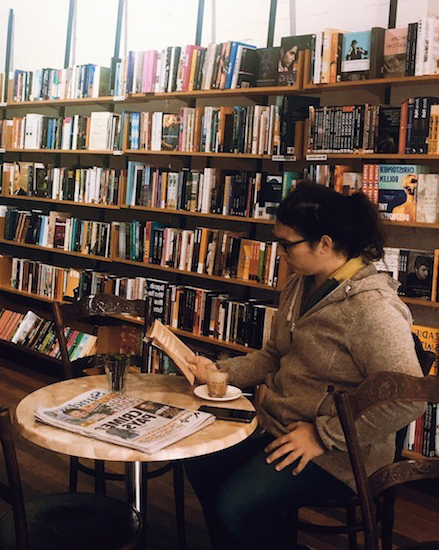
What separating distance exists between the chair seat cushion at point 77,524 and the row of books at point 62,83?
3394 millimetres

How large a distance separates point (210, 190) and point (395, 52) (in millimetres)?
1275

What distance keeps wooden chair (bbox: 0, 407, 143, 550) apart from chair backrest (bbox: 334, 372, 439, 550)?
610 mm

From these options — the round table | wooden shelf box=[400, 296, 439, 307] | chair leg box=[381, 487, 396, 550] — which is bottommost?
chair leg box=[381, 487, 396, 550]

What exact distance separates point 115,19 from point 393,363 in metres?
4.01

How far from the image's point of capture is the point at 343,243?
218 centimetres

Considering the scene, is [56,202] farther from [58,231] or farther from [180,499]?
[180,499]

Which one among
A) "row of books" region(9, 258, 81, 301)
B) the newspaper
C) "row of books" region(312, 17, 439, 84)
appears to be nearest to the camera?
the newspaper

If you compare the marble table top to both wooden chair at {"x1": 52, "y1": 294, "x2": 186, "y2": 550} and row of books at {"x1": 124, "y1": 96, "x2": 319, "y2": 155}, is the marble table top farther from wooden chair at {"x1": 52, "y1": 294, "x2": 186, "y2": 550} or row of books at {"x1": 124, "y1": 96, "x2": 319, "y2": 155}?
row of books at {"x1": 124, "y1": 96, "x2": 319, "y2": 155}

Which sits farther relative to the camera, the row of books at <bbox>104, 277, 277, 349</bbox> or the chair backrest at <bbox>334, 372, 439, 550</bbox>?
the row of books at <bbox>104, 277, 277, 349</bbox>

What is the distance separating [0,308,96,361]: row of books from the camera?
4816mm

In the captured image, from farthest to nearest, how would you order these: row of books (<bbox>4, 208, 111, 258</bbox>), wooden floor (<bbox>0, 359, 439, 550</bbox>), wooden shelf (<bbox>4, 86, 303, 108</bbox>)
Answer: row of books (<bbox>4, 208, 111, 258</bbox>), wooden shelf (<bbox>4, 86, 303, 108</bbox>), wooden floor (<bbox>0, 359, 439, 550</bbox>)

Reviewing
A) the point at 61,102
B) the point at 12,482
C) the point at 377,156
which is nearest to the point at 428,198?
the point at 377,156

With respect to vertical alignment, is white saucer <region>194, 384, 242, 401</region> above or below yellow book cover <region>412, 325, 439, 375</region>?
below

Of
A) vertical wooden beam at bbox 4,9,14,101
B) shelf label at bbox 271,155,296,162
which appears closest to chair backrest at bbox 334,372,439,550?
shelf label at bbox 271,155,296,162
